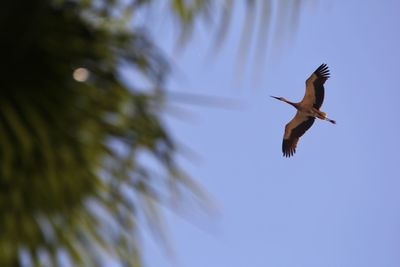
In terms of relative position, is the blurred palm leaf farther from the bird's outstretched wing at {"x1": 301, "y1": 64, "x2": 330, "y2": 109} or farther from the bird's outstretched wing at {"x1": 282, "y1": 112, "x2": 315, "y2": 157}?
the bird's outstretched wing at {"x1": 282, "y1": 112, "x2": 315, "y2": 157}

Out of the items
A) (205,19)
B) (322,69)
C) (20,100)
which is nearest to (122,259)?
(20,100)

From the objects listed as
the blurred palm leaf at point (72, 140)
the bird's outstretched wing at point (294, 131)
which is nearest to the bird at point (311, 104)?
the bird's outstretched wing at point (294, 131)

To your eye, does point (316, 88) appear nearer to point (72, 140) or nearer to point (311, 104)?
point (311, 104)

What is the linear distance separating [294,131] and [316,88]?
4.31 ft

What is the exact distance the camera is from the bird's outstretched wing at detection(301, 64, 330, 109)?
1194 centimetres

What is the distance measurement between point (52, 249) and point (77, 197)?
12 cm

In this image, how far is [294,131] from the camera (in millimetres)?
13133

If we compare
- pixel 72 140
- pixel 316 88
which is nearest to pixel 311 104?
pixel 316 88

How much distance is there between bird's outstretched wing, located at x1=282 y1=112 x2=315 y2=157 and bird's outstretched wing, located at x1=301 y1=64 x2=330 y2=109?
0.59m

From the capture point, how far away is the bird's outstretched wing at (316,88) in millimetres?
11938

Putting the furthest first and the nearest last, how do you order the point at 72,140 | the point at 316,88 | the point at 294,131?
the point at 294,131, the point at 316,88, the point at 72,140

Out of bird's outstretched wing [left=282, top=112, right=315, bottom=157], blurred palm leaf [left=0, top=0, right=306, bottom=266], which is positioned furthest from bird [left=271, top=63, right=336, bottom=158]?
blurred palm leaf [left=0, top=0, right=306, bottom=266]

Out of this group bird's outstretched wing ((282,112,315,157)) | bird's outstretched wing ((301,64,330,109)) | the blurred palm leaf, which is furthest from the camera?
bird's outstretched wing ((282,112,315,157))

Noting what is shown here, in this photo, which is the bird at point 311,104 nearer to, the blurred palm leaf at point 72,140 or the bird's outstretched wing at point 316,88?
the bird's outstretched wing at point 316,88
